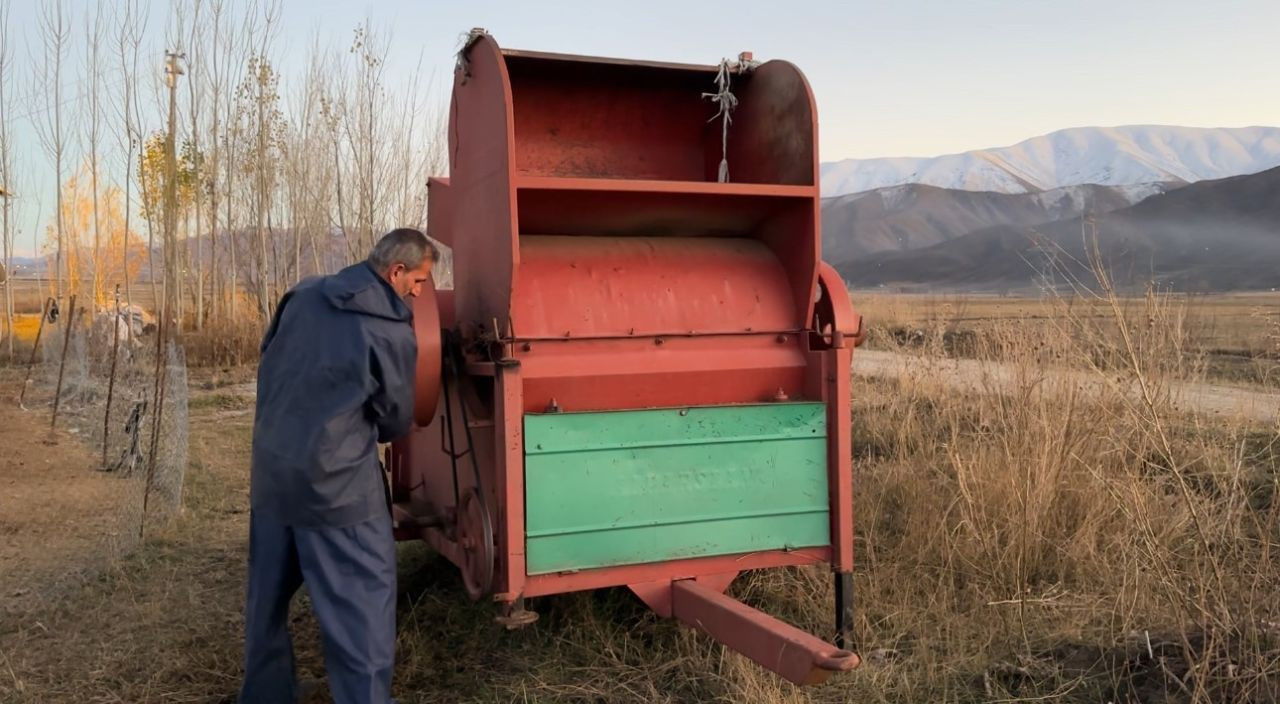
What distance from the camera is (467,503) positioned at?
368 cm

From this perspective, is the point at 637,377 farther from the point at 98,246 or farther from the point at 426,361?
the point at 98,246

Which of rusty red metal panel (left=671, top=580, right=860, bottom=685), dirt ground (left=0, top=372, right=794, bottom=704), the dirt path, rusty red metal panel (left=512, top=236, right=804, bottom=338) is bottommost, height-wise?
dirt ground (left=0, top=372, right=794, bottom=704)

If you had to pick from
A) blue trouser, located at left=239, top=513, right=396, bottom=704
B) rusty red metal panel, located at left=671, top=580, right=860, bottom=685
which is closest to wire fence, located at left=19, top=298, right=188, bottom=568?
blue trouser, located at left=239, top=513, right=396, bottom=704

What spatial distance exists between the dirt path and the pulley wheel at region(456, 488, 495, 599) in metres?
2.99

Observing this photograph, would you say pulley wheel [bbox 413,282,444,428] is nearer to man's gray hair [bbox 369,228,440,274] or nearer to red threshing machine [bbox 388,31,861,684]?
red threshing machine [bbox 388,31,861,684]

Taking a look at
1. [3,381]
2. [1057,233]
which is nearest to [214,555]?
[3,381]

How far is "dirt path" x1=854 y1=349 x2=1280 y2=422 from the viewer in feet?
18.2

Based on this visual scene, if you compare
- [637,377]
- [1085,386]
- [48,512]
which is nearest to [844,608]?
[637,377]

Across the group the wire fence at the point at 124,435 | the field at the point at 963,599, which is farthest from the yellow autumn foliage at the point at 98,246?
the field at the point at 963,599

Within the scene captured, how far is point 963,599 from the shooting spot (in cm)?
455

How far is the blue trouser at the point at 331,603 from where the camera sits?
3223 mm

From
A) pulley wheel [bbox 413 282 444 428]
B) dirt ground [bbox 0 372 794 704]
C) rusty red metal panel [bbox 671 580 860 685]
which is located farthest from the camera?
dirt ground [bbox 0 372 794 704]

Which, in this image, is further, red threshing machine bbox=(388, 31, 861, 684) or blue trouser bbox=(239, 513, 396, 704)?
red threshing machine bbox=(388, 31, 861, 684)

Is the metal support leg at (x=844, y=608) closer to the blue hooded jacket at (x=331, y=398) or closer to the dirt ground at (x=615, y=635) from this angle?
the dirt ground at (x=615, y=635)
